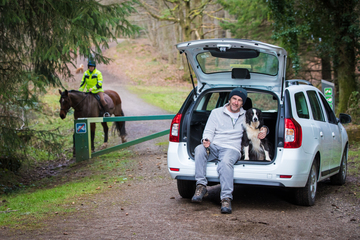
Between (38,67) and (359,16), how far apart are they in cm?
1124

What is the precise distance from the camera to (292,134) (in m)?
5.42

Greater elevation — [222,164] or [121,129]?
[222,164]

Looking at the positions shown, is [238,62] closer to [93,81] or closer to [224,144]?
[224,144]

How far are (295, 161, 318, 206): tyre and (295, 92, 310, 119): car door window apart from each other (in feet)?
2.54

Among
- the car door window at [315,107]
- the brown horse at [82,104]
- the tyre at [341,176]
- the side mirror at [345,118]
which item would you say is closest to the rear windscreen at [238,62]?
the car door window at [315,107]

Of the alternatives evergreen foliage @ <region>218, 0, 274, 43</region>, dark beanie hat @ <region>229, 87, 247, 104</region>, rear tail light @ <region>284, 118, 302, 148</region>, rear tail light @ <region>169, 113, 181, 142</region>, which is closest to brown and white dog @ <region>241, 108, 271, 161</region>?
dark beanie hat @ <region>229, 87, 247, 104</region>

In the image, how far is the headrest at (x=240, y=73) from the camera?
638 cm

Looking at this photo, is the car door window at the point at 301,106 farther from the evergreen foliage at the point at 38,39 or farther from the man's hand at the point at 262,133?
the evergreen foliage at the point at 38,39

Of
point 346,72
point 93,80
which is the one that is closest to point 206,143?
point 93,80

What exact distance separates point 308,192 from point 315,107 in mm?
1618

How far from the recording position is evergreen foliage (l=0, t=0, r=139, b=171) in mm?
7934

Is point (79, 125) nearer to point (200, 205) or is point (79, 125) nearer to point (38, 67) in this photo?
point (38, 67)

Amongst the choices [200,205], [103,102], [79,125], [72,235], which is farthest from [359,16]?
[72,235]

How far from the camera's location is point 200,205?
5.95m
